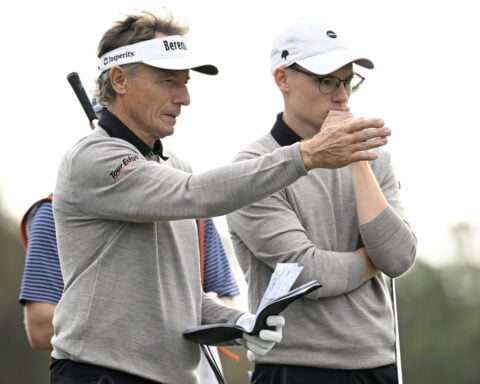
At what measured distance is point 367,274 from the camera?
7.36m

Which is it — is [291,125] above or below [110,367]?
above

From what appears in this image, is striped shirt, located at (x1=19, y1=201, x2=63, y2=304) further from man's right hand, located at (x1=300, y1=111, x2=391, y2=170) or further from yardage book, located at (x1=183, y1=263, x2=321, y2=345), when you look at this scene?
man's right hand, located at (x1=300, y1=111, x2=391, y2=170)

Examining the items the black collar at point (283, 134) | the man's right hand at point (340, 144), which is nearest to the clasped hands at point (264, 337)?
the man's right hand at point (340, 144)

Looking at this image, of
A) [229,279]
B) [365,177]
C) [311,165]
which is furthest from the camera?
[229,279]

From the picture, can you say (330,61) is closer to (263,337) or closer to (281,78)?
(281,78)

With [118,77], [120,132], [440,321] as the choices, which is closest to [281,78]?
[118,77]

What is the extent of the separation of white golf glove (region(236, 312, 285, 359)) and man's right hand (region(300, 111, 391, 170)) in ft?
2.38

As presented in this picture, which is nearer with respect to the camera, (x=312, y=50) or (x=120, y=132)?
(x=120, y=132)

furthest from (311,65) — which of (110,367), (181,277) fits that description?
(110,367)

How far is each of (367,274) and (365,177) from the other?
1.57 ft

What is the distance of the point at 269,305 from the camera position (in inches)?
255

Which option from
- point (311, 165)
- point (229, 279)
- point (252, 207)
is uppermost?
point (311, 165)

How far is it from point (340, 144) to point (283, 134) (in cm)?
129

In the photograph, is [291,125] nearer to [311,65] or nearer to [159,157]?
[311,65]
